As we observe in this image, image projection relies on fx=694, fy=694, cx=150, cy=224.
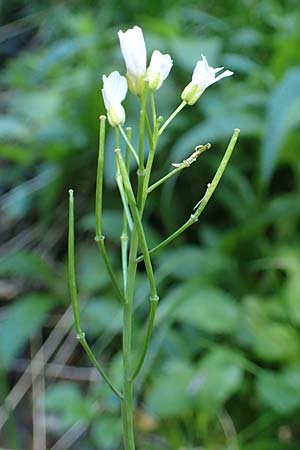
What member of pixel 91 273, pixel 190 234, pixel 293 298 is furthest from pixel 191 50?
pixel 293 298

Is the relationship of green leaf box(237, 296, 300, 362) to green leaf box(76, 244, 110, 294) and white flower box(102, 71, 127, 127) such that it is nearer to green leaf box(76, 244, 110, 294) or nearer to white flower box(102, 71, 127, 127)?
green leaf box(76, 244, 110, 294)

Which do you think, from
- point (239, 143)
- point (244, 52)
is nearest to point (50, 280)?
point (239, 143)

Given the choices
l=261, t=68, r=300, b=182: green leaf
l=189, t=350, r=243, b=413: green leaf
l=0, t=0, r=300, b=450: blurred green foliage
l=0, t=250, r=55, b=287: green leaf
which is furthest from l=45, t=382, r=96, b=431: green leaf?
l=261, t=68, r=300, b=182: green leaf

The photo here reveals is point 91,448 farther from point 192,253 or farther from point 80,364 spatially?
point 192,253

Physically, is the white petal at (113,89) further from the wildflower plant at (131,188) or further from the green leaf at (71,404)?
the green leaf at (71,404)

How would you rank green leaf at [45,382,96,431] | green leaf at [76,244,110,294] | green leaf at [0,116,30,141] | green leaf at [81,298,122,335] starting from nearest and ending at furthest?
green leaf at [45,382,96,431], green leaf at [81,298,122,335], green leaf at [76,244,110,294], green leaf at [0,116,30,141]

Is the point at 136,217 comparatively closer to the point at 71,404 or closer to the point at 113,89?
the point at 113,89
